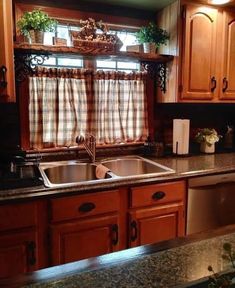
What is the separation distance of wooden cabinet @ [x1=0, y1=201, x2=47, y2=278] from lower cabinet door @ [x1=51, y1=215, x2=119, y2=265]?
0.08m

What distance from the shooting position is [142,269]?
2.50 feet

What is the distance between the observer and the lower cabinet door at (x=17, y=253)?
1.57 meters

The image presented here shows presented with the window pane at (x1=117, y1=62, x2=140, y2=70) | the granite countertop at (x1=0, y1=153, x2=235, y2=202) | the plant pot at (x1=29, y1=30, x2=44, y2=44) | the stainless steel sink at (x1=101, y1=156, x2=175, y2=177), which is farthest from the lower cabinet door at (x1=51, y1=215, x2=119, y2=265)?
the window pane at (x1=117, y1=62, x2=140, y2=70)

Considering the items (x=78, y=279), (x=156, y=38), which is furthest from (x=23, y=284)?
(x=156, y=38)

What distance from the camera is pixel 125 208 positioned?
1873 millimetres

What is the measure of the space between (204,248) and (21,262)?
46.0 inches

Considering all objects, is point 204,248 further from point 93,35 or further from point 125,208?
point 93,35

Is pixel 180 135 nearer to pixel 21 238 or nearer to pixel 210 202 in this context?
pixel 210 202

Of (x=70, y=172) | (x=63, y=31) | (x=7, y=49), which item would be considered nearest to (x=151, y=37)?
(x=63, y=31)

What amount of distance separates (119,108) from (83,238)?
4.04 feet

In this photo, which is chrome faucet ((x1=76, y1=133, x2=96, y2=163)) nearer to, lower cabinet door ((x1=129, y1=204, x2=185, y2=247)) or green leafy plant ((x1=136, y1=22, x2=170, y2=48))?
lower cabinet door ((x1=129, y1=204, x2=185, y2=247))

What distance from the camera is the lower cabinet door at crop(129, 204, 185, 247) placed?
190 cm

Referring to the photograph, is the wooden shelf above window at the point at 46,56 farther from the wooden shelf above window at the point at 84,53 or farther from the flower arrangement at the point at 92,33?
the flower arrangement at the point at 92,33

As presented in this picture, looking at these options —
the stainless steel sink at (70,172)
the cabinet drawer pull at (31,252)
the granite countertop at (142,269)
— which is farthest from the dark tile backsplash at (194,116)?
A: the granite countertop at (142,269)
